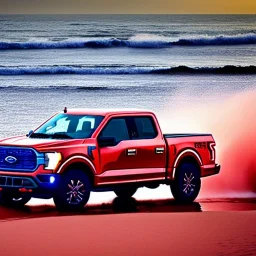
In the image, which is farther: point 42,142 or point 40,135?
point 40,135

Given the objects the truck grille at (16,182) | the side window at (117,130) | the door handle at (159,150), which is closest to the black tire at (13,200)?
the truck grille at (16,182)

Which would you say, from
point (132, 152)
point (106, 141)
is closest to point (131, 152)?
point (132, 152)

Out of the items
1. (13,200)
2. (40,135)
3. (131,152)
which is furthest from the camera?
(13,200)

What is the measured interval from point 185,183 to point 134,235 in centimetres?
528

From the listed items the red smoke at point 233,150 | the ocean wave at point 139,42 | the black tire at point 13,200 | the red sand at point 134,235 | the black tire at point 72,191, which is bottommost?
the red smoke at point 233,150

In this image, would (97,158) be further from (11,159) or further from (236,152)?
(236,152)

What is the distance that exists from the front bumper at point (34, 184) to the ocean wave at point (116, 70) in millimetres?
47885

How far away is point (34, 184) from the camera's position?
19.2m

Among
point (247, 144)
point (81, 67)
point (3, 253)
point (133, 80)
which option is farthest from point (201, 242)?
point (81, 67)

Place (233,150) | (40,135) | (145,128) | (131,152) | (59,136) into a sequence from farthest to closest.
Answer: (233,150) < (145,128) < (40,135) < (131,152) < (59,136)

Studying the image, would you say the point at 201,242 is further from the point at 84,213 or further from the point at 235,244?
the point at 84,213

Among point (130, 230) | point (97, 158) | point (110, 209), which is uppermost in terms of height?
point (97, 158)

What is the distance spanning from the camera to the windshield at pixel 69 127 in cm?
2011

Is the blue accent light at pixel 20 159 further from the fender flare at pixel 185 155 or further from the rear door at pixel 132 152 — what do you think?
the fender flare at pixel 185 155
